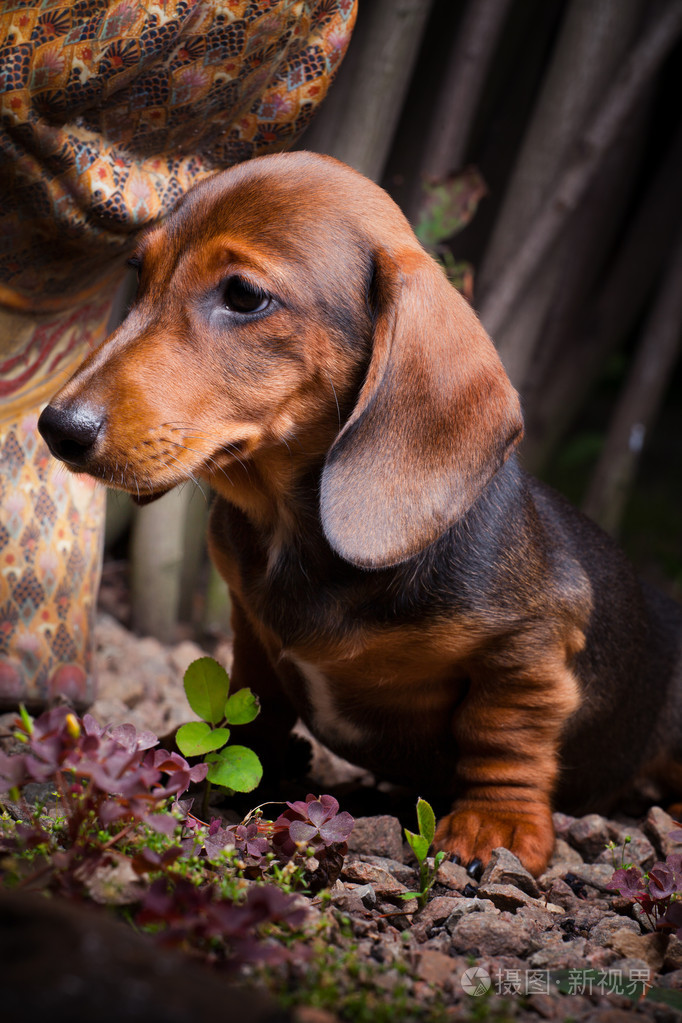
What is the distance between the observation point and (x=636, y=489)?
26.3ft

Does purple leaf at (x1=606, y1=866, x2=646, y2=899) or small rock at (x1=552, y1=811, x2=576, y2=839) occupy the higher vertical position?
purple leaf at (x1=606, y1=866, x2=646, y2=899)

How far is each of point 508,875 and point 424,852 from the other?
338 millimetres

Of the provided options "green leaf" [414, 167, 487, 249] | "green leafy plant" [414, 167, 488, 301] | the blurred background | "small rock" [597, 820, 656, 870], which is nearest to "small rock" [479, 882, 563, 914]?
"small rock" [597, 820, 656, 870]

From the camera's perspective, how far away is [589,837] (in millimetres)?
2705

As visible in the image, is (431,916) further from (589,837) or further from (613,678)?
(613,678)

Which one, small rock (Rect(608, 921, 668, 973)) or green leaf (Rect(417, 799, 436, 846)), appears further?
green leaf (Rect(417, 799, 436, 846))

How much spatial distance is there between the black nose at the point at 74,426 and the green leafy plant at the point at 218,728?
0.57 metres

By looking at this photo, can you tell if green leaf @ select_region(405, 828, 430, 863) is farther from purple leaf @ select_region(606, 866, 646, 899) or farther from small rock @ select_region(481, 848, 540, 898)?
purple leaf @ select_region(606, 866, 646, 899)

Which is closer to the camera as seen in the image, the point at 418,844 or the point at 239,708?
the point at 418,844

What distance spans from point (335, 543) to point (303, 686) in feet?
2.11

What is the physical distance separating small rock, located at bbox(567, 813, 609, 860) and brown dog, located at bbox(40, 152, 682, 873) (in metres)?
0.20

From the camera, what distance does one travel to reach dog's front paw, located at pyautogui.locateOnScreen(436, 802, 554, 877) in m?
2.40

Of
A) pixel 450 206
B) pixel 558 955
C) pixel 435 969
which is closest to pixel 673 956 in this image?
pixel 558 955

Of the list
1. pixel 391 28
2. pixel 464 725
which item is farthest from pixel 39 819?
pixel 391 28
